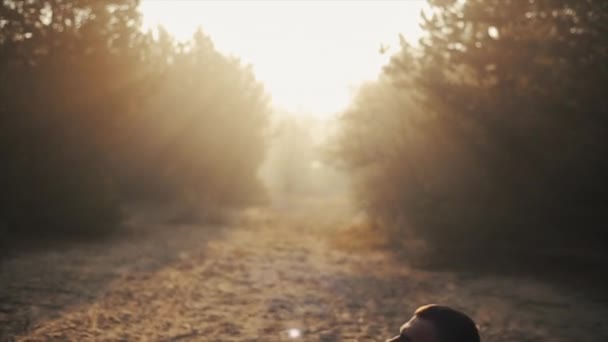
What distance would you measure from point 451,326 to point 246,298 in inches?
176

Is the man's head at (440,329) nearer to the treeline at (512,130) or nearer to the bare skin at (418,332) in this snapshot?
the bare skin at (418,332)

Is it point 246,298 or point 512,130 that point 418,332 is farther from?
point 512,130

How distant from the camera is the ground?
19.3 feet

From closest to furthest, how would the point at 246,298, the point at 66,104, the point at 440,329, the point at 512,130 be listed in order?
the point at 440,329, the point at 246,298, the point at 512,130, the point at 66,104

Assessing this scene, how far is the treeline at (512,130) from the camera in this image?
24.5ft

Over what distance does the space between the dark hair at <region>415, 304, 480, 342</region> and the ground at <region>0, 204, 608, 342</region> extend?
2.51m

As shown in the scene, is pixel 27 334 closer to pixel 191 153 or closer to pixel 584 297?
pixel 584 297

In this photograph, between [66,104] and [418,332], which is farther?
[66,104]

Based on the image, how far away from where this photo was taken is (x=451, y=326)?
3447mm

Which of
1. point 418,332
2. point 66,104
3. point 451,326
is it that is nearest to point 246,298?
point 418,332

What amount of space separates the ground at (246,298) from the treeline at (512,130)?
812mm

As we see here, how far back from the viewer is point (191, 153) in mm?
21234

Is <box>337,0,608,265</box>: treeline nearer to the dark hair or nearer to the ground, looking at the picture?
the ground

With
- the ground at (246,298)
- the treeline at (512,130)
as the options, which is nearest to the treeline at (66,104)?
the ground at (246,298)
